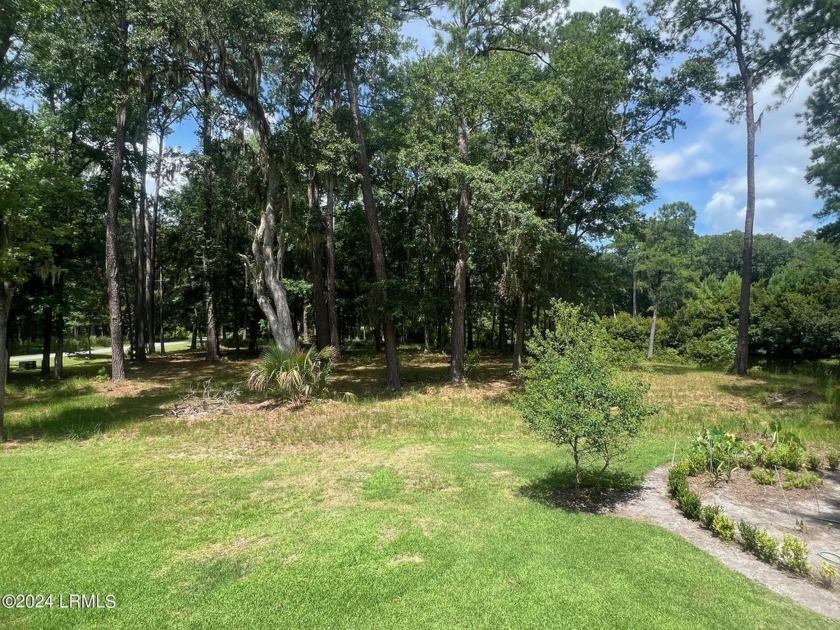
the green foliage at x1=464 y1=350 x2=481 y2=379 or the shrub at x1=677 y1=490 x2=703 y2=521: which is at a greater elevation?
the green foliage at x1=464 y1=350 x2=481 y2=379

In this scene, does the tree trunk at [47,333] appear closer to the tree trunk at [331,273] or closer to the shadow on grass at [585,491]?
the tree trunk at [331,273]

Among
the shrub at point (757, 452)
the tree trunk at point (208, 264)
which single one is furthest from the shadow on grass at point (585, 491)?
the tree trunk at point (208, 264)

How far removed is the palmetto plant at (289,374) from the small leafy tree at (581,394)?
6644 millimetres

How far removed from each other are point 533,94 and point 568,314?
1074 centimetres

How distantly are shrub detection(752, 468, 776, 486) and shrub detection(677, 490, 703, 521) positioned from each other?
1.78 meters

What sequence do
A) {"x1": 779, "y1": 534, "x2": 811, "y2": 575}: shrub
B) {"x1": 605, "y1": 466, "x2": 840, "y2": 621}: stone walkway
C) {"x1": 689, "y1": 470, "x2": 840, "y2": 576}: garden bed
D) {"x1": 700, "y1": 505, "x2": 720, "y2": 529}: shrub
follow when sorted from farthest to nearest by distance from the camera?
{"x1": 700, "y1": 505, "x2": 720, "y2": 529}: shrub → {"x1": 689, "y1": 470, "x2": 840, "y2": 576}: garden bed → {"x1": 779, "y1": 534, "x2": 811, "y2": 575}: shrub → {"x1": 605, "y1": 466, "x2": 840, "y2": 621}: stone walkway

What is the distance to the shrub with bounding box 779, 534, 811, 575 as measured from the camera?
4176mm

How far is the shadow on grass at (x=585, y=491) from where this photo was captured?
19.0 feet

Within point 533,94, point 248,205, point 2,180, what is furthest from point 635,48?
point 2,180

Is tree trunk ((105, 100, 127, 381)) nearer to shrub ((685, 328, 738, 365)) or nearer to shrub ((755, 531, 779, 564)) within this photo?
shrub ((755, 531, 779, 564))

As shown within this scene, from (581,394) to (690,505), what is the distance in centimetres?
181

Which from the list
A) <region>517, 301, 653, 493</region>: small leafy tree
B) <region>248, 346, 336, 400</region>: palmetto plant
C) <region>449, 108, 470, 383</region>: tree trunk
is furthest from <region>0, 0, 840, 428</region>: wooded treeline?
<region>517, 301, 653, 493</region>: small leafy tree

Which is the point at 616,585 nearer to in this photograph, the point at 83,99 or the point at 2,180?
the point at 2,180

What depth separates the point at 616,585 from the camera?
386cm
